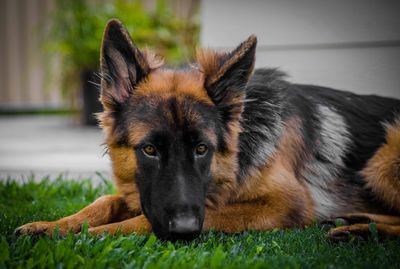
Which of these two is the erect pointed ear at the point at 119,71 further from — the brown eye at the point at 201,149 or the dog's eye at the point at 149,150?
the brown eye at the point at 201,149

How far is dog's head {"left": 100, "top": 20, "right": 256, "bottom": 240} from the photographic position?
10.2 ft

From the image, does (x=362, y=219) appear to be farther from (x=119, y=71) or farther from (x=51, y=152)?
(x=51, y=152)

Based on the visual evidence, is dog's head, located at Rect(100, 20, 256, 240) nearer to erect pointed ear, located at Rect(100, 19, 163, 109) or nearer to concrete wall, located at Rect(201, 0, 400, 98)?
erect pointed ear, located at Rect(100, 19, 163, 109)

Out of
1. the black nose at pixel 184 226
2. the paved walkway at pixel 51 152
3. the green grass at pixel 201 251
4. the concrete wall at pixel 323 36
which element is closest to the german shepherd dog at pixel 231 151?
the black nose at pixel 184 226

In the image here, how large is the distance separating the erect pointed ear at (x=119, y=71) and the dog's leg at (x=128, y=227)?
0.75 meters

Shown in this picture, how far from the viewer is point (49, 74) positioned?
11227 millimetres

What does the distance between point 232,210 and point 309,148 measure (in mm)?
871

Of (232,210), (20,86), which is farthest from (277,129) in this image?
(20,86)

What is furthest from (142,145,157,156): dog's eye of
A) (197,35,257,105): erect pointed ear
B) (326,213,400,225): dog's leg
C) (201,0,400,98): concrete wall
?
(201,0,400,98): concrete wall

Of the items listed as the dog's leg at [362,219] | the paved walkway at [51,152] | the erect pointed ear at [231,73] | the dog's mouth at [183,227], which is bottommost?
the paved walkway at [51,152]

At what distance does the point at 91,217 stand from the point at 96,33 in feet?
24.6

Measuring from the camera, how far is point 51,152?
7465 mm

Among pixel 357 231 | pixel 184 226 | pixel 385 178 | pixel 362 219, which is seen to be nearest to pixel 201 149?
pixel 184 226

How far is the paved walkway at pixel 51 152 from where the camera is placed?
5969 millimetres
